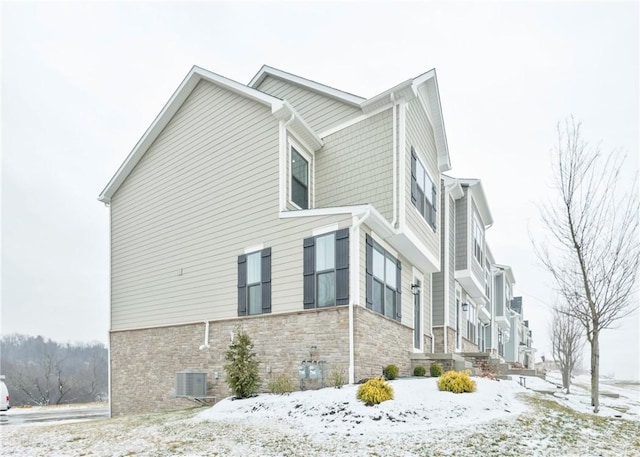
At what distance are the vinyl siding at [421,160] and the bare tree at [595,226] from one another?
11.5ft

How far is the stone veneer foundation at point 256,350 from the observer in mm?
10461

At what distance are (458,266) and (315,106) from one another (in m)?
A: 8.53

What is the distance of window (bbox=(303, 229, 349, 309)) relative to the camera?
34.9ft

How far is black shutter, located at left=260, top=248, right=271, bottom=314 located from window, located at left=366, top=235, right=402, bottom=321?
2695 millimetres

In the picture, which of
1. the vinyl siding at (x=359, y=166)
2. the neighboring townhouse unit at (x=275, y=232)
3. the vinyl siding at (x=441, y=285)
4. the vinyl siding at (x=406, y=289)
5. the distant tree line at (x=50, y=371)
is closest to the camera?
the vinyl siding at (x=406, y=289)

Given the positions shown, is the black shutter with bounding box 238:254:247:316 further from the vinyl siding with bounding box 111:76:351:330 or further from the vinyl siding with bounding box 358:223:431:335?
the vinyl siding with bounding box 358:223:431:335

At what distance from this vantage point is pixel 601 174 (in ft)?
38.9

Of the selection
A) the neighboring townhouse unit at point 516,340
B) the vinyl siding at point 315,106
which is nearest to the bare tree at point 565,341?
the neighboring townhouse unit at point 516,340

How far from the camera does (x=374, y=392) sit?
8.52m

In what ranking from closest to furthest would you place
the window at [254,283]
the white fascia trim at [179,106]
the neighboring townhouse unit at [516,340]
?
the window at [254,283]
the white fascia trim at [179,106]
the neighboring townhouse unit at [516,340]

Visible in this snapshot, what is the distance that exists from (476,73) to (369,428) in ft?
55.7

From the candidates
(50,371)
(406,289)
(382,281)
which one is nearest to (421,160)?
(406,289)

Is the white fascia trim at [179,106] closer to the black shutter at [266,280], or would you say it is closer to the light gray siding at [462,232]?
the black shutter at [266,280]

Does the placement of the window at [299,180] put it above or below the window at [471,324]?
above
